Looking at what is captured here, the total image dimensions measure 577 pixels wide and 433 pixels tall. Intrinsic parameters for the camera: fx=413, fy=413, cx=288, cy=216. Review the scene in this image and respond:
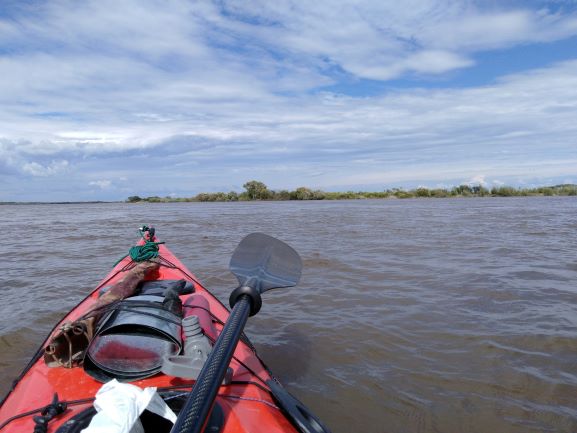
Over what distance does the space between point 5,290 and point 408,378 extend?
5637 mm

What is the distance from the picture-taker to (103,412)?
4.66 feet

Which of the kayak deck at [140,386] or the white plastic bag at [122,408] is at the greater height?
the white plastic bag at [122,408]

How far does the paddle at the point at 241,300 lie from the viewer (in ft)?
4.36

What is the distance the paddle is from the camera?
1329 millimetres

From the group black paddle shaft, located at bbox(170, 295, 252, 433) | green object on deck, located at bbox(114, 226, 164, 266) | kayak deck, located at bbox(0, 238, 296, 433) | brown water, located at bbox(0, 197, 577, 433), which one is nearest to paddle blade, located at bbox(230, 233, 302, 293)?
kayak deck, located at bbox(0, 238, 296, 433)

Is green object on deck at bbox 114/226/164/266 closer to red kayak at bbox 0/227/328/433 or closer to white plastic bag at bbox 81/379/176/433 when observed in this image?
red kayak at bbox 0/227/328/433

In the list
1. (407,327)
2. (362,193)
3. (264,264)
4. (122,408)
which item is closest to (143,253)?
(264,264)

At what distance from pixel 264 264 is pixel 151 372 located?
1.04 m

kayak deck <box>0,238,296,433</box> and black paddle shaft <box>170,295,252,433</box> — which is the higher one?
black paddle shaft <box>170,295,252,433</box>

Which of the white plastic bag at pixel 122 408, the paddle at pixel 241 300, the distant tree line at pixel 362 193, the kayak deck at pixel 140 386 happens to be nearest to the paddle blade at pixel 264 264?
the paddle at pixel 241 300

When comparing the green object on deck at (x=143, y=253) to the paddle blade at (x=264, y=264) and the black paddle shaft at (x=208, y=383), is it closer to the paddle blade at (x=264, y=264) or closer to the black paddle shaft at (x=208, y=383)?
the paddle blade at (x=264, y=264)

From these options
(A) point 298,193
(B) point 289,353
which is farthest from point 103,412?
(A) point 298,193

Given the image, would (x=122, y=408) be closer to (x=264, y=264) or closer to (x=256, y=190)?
(x=264, y=264)

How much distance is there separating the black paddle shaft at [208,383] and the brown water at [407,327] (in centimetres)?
125
